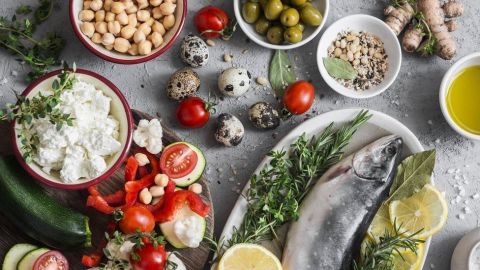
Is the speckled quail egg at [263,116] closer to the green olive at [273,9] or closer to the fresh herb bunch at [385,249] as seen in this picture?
the green olive at [273,9]

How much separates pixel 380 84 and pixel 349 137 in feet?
0.87

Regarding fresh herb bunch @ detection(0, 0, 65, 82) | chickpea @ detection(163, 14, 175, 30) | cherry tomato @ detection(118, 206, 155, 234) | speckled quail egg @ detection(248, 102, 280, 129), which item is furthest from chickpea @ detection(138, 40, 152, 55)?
cherry tomato @ detection(118, 206, 155, 234)

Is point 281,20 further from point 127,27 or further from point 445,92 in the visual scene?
point 445,92

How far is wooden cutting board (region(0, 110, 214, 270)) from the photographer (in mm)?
2322

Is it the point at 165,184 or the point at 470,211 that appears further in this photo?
the point at 470,211

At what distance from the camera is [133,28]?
2.36 metres

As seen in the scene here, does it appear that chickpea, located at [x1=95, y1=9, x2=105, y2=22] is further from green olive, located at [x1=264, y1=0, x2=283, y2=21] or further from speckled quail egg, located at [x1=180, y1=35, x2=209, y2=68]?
green olive, located at [x1=264, y1=0, x2=283, y2=21]

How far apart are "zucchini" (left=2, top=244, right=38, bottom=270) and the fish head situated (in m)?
1.19

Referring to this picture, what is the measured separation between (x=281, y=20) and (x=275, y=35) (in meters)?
0.06

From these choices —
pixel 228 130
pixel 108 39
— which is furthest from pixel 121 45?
pixel 228 130

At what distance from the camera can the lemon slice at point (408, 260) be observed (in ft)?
7.79

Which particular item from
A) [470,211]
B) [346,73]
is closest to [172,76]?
[346,73]

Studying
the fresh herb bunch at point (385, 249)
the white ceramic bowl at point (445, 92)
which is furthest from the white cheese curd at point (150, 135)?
the white ceramic bowl at point (445, 92)

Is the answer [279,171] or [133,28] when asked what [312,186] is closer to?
[279,171]
